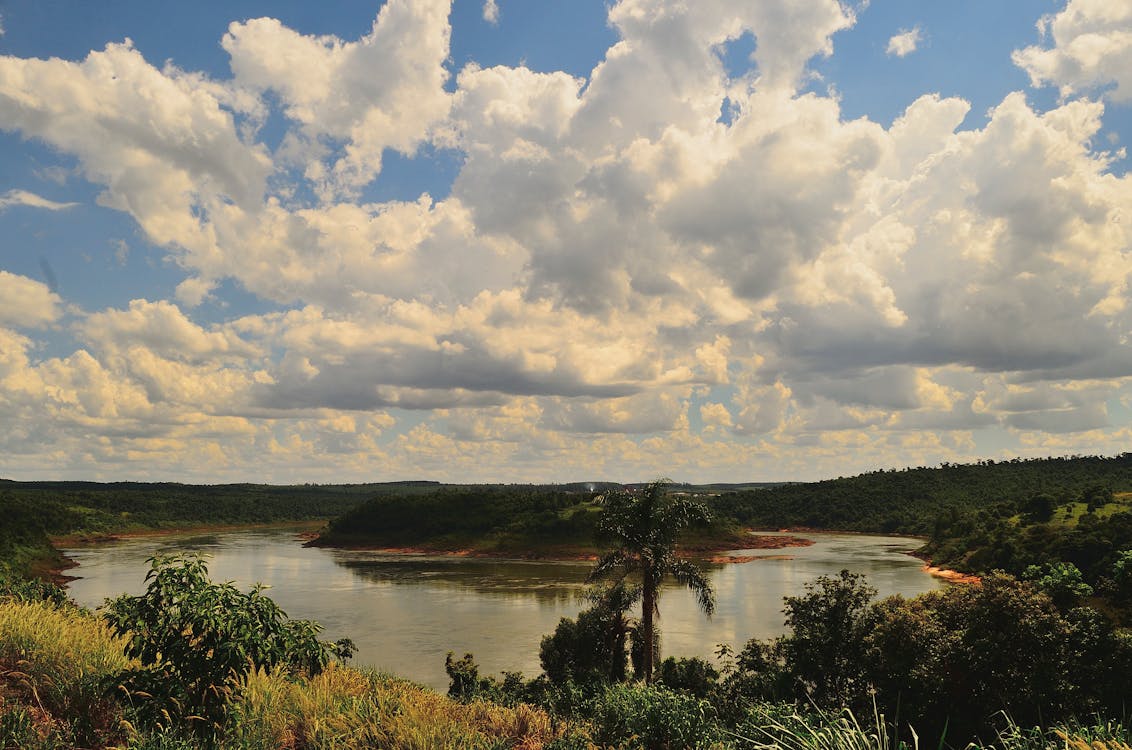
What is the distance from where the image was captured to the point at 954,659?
20.1 meters

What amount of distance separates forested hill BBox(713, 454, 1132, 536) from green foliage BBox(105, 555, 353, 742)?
146311mm

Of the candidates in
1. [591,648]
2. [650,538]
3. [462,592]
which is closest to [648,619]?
[650,538]

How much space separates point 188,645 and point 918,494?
600 feet

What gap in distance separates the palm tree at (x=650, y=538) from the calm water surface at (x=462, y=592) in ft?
44.5

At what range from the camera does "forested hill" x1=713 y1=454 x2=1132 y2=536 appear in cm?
14800

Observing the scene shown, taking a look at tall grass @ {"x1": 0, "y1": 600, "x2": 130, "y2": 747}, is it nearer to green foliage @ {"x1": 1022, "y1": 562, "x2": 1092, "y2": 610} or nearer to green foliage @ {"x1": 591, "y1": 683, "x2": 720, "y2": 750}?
green foliage @ {"x1": 591, "y1": 683, "x2": 720, "y2": 750}

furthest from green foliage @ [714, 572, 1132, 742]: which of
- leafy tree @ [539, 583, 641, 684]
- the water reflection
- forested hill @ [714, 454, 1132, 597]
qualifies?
the water reflection

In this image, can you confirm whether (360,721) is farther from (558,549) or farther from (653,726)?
(558,549)

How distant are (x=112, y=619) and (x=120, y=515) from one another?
613ft

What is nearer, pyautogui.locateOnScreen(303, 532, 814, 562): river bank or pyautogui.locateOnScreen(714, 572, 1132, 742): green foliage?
pyautogui.locateOnScreen(714, 572, 1132, 742): green foliage

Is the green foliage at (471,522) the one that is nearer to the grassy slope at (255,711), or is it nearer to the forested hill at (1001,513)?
the forested hill at (1001,513)

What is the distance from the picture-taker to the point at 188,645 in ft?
31.0

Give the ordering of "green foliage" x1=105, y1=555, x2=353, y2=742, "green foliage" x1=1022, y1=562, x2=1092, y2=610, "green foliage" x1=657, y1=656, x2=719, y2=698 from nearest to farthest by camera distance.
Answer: "green foliage" x1=105, y1=555, x2=353, y2=742, "green foliage" x1=1022, y1=562, x2=1092, y2=610, "green foliage" x1=657, y1=656, x2=719, y2=698

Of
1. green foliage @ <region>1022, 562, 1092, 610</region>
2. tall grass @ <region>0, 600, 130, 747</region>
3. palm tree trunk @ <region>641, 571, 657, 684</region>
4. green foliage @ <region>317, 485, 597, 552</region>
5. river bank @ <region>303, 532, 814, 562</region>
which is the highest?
tall grass @ <region>0, 600, 130, 747</region>
